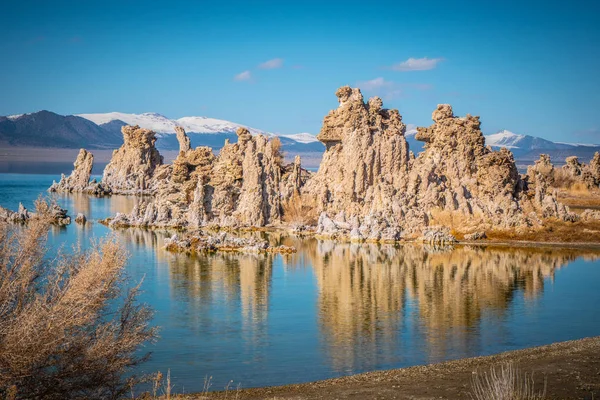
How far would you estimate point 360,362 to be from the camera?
18719mm

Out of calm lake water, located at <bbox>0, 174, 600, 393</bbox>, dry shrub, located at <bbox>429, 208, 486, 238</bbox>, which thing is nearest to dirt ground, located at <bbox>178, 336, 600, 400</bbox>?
calm lake water, located at <bbox>0, 174, 600, 393</bbox>

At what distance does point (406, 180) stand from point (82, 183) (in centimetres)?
4817

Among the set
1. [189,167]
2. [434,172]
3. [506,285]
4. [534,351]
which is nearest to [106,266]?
[534,351]

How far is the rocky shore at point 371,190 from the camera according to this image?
4356 centimetres

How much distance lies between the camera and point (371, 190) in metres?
45.9

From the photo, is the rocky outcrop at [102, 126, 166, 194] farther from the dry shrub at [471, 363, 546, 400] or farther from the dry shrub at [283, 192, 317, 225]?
the dry shrub at [471, 363, 546, 400]

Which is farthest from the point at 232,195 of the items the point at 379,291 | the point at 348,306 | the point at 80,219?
the point at 348,306

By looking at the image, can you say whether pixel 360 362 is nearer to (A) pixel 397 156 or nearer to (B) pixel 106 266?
(B) pixel 106 266

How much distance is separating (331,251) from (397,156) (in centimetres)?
1197

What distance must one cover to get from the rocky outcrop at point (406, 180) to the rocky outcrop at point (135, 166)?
37.3 m

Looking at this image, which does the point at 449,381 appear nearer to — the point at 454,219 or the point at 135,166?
the point at 454,219

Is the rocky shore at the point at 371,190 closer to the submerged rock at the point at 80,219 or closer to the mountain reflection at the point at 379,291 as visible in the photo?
the submerged rock at the point at 80,219

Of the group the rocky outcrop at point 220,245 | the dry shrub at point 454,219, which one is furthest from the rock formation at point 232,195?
the dry shrub at point 454,219

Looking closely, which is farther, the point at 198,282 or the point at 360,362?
the point at 198,282
